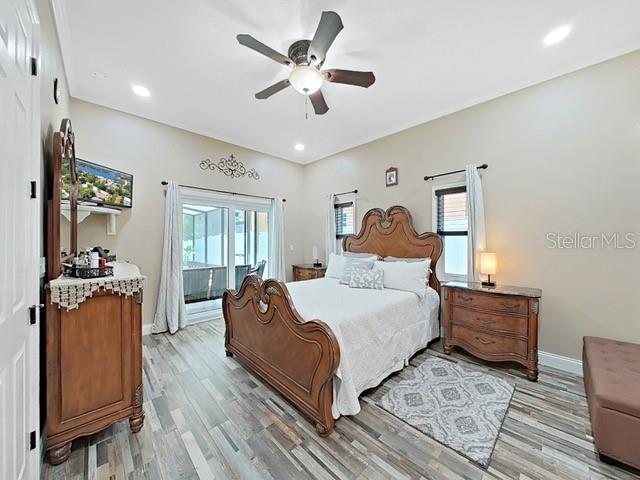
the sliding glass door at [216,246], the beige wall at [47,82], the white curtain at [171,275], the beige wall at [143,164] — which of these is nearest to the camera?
the beige wall at [47,82]

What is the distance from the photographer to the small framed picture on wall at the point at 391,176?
409 centimetres

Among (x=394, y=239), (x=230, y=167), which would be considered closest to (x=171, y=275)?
(x=230, y=167)

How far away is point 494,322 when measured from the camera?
2686 mm

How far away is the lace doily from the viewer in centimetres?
152

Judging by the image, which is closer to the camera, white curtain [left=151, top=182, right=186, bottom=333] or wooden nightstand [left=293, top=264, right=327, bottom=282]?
white curtain [left=151, top=182, right=186, bottom=333]

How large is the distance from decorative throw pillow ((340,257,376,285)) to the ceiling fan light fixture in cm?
224

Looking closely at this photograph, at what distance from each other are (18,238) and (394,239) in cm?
378

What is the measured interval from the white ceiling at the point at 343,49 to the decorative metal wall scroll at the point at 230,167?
83 centimetres

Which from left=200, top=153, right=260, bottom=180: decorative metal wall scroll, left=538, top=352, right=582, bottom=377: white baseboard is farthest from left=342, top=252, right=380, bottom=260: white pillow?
left=200, top=153, right=260, bottom=180: decorative metal wall scroll

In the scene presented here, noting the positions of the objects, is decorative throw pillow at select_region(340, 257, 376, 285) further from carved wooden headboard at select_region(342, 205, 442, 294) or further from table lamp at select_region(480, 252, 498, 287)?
table lamp at select_region(480, 252, 498, 287)

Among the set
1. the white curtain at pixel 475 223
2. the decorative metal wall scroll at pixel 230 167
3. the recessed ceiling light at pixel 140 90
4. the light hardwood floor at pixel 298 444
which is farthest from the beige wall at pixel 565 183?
the recessed ceiling light at pixel 140 90

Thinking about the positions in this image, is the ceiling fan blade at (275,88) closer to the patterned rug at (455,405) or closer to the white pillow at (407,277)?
the white pillow at (407,277)

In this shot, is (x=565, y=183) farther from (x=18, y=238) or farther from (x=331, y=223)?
(x=18, y=238)

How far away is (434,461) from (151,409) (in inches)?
83.6
